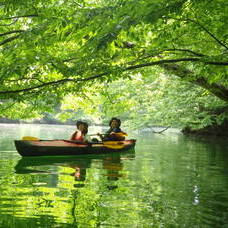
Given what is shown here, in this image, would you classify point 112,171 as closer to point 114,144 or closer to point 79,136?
point 79,136

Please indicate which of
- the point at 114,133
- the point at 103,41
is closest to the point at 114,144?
the point at 114,133

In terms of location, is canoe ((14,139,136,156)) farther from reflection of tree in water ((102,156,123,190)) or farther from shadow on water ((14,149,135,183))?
reflection of tree in water ((102,156,123,190))

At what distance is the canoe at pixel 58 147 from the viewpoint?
11.5 metres

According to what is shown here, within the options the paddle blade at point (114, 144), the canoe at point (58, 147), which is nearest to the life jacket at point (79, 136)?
the canoe at point (58, 147)

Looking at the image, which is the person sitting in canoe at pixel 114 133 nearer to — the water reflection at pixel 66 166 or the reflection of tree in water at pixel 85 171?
the water reflection at pixel 66 166

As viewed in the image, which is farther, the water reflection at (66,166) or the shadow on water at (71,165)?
the shadow on water at (71,165)

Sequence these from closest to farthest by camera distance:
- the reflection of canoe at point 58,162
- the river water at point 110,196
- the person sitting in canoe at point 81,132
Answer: the river water at point 110,196
the reflection of canoe at point 58,162
the person sitting in canoe at point 81,132

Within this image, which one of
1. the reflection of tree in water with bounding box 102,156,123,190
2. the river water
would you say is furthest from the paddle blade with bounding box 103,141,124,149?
the river water

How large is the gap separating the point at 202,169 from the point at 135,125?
13.5m

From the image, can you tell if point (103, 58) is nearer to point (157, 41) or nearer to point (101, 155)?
point (157, 41)

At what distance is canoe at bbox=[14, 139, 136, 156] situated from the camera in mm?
11547

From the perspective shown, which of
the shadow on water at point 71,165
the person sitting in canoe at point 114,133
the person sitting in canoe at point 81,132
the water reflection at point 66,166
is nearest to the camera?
the water reflection at point 66,166

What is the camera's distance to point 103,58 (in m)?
7.05

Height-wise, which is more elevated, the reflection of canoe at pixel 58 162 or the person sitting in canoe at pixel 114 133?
the person sitting in canoe at pixel 114 133
